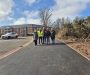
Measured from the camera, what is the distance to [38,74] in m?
12.0

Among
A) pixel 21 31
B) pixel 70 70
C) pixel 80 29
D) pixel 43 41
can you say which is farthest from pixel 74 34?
pixel 21 31

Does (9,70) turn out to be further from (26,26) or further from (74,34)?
(26,26)

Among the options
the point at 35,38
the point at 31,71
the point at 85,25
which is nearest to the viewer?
the point at 31,71

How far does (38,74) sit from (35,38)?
18919 mm

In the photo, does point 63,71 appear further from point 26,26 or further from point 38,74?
point 26,26

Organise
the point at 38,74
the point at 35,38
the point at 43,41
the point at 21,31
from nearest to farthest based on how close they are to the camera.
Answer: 1. the point at 38,74
2. the point at 35,38
3. the point at 43,41
4. the point at 21,31

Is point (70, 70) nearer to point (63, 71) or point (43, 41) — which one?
point (63, 71)

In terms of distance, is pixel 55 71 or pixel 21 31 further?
pixel 21 31

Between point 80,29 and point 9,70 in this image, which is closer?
point 9,70

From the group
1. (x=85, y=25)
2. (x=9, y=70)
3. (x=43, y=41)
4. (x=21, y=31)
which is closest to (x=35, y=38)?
(x=43, y=41)

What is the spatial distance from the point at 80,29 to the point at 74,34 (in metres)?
4.82

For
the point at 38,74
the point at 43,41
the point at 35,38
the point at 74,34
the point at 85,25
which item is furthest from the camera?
the point at 74,34

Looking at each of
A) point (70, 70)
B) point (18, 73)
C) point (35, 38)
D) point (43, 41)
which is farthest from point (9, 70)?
point (43, 41)

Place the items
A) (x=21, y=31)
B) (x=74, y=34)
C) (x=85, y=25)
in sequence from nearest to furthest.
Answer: (x=85, y=25)
(x=74, y=34)
(x=21, y=31)
